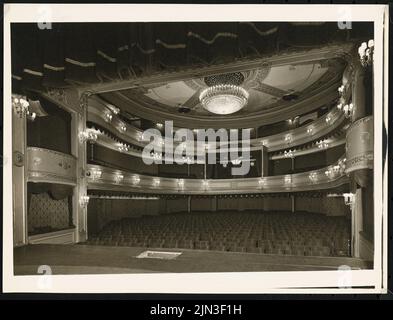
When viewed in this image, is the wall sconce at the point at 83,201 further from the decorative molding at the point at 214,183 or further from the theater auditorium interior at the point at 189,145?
the decorative molding at the point at 214,183

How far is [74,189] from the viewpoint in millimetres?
5316

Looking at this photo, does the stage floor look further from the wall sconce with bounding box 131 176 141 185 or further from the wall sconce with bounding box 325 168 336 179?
the wall sconce with bounding box 325 168 336 179

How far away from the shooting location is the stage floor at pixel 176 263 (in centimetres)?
261

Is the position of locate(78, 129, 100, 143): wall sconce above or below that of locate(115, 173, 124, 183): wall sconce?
above

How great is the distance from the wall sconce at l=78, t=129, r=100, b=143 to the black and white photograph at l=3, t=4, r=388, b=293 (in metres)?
0.05

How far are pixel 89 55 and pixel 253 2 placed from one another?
1.84 m

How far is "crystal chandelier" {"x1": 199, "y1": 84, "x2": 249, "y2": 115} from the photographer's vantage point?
614 cm

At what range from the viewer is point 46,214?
5.06 metres

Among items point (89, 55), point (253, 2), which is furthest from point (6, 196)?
point (253, 2)

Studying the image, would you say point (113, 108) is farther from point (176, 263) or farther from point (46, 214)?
point (176, 263)

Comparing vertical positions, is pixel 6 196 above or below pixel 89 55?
below

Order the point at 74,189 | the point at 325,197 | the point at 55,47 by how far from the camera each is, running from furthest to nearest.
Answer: the point at 325,197 < the point at 74,189 < the point at 55,47

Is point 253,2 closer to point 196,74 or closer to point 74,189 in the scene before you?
point 196,74

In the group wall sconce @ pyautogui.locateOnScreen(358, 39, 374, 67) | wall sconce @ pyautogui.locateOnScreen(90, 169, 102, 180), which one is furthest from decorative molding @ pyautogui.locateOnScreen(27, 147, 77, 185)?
wall sconce @ pyautogui.locateOnScreen(358, 39, 374, 67)
